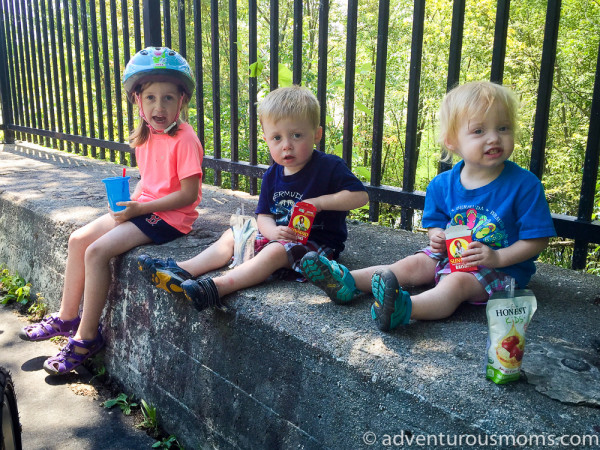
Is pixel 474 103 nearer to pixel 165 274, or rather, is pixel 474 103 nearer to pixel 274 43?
pixel 165 274

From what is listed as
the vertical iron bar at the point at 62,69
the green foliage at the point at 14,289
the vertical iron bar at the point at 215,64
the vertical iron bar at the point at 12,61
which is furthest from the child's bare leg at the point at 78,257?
the vertical iron bar at the point at 12,61

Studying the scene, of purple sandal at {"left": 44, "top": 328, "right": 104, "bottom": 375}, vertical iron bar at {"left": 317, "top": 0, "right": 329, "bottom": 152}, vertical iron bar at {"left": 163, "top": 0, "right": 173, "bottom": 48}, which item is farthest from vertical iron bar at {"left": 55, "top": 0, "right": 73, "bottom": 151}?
purple sandal at {"left": 44, "top": 328, "right": 104, "bottom": 375}

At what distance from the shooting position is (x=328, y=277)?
1.90 m

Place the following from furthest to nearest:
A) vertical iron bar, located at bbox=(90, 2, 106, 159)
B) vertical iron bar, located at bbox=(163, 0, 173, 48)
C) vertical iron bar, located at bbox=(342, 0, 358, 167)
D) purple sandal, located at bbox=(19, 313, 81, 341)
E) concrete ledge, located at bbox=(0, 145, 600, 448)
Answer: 1. vertical iron bar, located at bbox=(90, 2, 106, 159)
2. vertical iron bar, located at bbox=(163, 0, 173, 48)
3. vertical iron bar, located at bbox=(342, 0, 358, 167)
4. purple sandal, located at bbox=(19, 313, 81, 341)
5. concrete ledge, located at bbox=(0, 145, 600, 448)

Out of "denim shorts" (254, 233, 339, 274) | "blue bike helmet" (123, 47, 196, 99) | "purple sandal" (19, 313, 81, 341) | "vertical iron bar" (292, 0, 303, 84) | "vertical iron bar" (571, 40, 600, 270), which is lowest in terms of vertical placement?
"purple sandal" (19, 313, 81, 341)

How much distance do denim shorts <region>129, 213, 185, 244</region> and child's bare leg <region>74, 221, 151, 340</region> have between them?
0.03m

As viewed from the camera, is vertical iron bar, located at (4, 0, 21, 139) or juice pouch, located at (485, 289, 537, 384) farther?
vertical iron bar, located at (4, 0, 21, 139)

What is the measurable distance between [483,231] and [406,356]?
700 mm

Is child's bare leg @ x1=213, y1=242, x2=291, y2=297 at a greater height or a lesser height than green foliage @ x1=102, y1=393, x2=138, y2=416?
greater

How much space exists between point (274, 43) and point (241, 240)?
1761 mm

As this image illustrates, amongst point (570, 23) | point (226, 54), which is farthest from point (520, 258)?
point (226, 54)

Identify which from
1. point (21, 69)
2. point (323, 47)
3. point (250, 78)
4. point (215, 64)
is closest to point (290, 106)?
point (323, 47)

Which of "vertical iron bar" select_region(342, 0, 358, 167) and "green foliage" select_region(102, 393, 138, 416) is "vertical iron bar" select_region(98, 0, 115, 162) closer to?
"vertical iron bar" select_region(342, 0, 358, 167)

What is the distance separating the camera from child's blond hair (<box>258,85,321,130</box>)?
7.64ft
